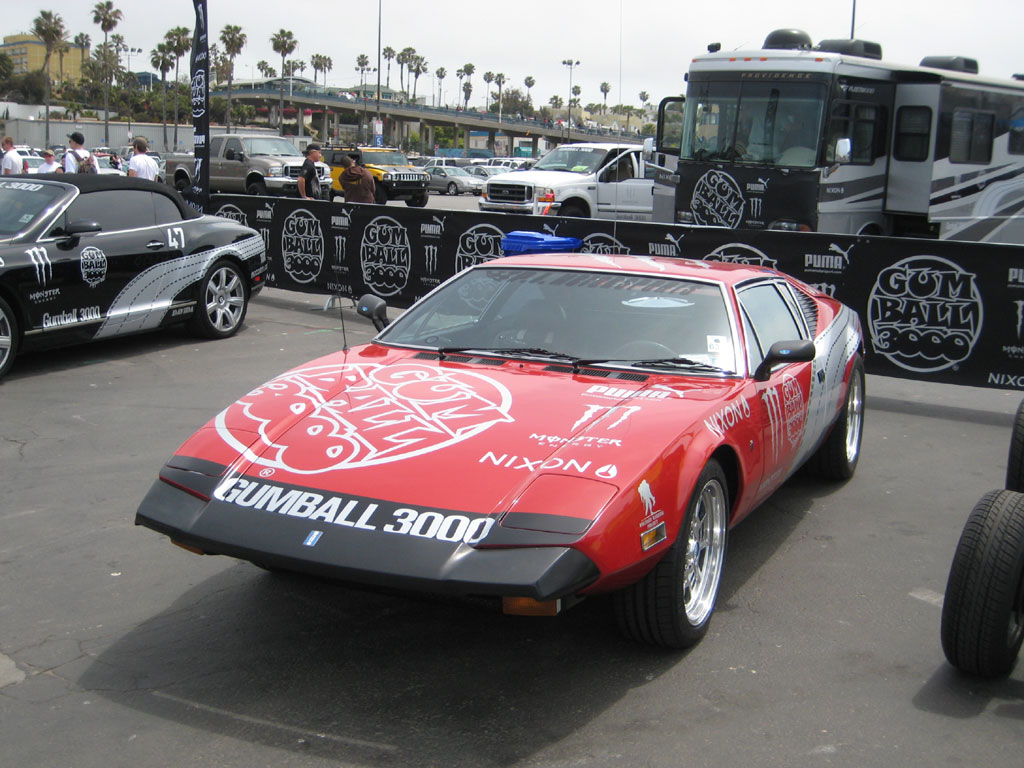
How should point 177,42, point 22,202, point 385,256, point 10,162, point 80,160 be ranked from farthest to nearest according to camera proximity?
1. point 177,42
2. point 10,162
3. point 80,160
4. point 385,256
5. point 22,202

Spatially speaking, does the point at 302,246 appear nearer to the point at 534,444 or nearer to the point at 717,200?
the point at 717,200

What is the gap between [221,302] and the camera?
1055 cm

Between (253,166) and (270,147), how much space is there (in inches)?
43.4

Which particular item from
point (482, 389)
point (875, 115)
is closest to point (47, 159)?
point (875, 115)

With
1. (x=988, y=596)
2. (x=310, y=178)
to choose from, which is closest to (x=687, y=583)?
(x=988, y=596)

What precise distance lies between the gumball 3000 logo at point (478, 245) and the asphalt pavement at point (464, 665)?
20.8 feet

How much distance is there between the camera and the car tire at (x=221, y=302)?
10.3 m

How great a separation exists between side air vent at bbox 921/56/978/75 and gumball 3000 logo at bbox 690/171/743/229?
4.21 metres

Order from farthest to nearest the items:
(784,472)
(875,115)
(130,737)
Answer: (875,115), (784,472), (130,737)

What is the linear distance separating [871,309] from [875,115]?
6.67 metres

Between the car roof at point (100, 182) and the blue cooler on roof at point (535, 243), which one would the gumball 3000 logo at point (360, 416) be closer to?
the blue cooler on roof at point (535, 243)

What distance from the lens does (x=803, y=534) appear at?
543cm

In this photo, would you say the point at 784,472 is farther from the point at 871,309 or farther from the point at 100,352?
the point at 100,352

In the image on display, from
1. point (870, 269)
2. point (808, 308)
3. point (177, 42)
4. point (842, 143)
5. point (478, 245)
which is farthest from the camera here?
point (177, 42)
